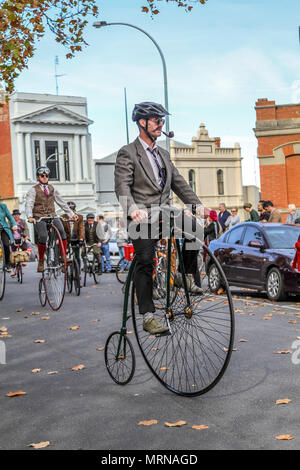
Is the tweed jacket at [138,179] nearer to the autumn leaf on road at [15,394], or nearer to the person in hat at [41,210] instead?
the autumn leaf on road at [15,394]

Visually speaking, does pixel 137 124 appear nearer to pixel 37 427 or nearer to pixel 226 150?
pixel 37 427

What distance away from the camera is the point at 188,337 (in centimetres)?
547

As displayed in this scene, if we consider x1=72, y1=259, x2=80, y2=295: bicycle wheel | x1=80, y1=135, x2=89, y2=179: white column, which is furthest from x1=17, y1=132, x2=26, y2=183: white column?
x1=72, y1=259, x2=80, y2=295: bicycle wheel

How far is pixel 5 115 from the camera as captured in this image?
152 feet

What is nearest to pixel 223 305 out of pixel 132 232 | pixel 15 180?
pixel 132 232

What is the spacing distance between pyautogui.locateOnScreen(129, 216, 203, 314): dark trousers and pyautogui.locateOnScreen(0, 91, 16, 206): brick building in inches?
1633

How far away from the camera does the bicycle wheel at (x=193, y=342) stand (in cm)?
499

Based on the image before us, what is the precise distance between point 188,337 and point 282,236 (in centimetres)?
878

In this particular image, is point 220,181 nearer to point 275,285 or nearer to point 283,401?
point 275,285

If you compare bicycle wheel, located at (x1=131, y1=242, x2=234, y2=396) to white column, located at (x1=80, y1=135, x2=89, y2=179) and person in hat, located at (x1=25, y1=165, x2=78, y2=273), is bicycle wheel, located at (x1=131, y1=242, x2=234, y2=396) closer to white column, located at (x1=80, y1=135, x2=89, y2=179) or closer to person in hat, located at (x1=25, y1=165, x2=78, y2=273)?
person in hat, located at (x1=25, y1=165, x2=78, y2=273)

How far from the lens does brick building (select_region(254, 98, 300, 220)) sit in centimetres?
2905

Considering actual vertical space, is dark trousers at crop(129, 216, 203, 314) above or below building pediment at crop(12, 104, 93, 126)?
below

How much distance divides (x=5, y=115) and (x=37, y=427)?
43424mm

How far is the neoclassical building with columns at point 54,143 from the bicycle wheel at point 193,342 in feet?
132
